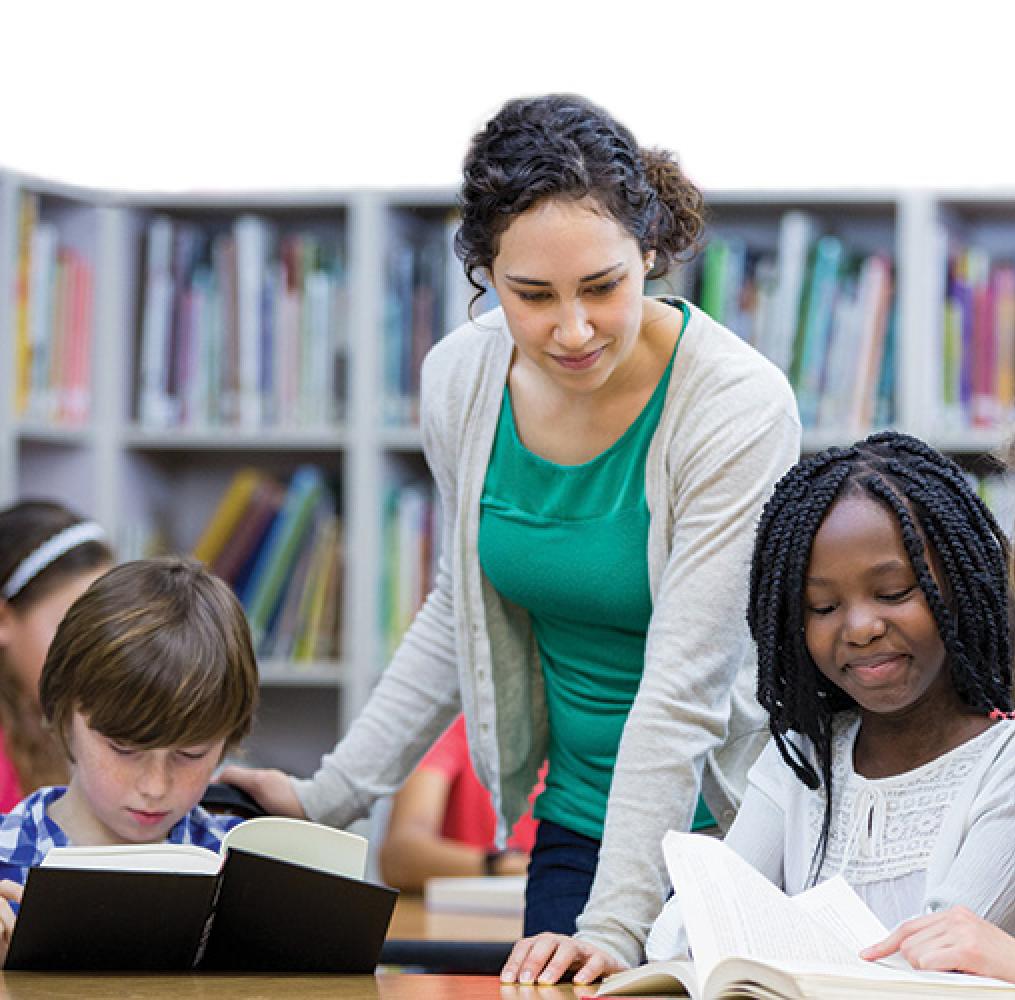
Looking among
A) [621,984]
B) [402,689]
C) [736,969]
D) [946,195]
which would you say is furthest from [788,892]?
[946,195]

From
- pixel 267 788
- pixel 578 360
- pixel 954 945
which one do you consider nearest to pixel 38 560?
pixel 267 788

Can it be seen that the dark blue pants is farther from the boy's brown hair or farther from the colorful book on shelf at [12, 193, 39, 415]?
the colorful book on shelf at [12, 193, 39, 415]

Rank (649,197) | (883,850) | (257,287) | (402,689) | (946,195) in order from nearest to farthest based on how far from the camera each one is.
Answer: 1. (883,850)
2. (649,197)
3. (402,689)
4. (946,195)
5. (257,287)

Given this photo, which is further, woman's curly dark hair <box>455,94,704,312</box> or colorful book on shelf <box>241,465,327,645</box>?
colorful book on shelf <box>241,465,327,645</box>

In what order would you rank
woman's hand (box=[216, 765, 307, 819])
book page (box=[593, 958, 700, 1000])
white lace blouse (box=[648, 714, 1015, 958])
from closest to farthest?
book page (box=[593, 958, 700, 1000])
white lace blouse (box=[648, 714, 1015, 958])
woman's hand (box=[216, 765, 307, 819])

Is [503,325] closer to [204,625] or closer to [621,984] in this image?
[204,625]

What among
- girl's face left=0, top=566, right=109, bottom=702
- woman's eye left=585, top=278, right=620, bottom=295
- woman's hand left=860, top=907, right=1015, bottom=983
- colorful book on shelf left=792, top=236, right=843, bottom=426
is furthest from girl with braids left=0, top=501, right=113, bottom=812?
colorful book on shelf left=792, top=236, right=843, bottom=426

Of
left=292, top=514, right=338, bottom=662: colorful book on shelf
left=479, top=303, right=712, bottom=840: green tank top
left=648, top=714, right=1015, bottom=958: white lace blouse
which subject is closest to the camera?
left=648, top=714, right=1015, bottom=958: white lace blouse

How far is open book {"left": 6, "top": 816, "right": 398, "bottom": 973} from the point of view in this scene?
4.41ft

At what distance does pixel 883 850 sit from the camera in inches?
55.1

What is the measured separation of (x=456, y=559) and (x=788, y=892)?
51 centimetres

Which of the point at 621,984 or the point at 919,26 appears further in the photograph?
the point at 919,26

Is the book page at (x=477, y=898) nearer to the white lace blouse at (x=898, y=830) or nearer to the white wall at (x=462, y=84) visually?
the white lace blouse at (x=898, y=830)

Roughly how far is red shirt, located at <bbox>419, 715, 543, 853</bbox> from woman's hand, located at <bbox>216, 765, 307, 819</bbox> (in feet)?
4.36
